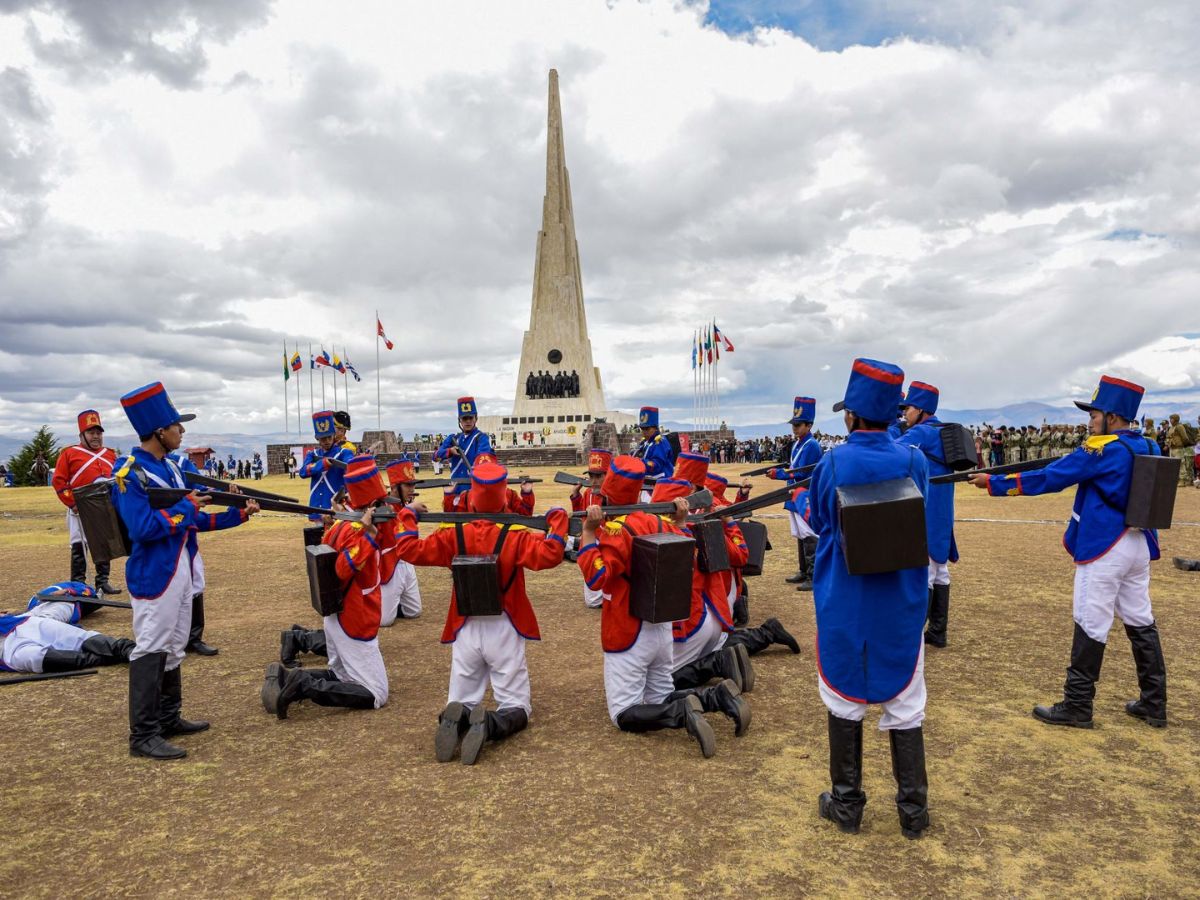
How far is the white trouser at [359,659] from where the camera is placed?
18.0ft

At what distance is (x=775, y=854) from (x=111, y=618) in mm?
8436

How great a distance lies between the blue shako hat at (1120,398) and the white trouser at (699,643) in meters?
3.00

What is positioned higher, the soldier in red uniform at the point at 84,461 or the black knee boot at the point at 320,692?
the soldier in red uniform at the point at 84,461

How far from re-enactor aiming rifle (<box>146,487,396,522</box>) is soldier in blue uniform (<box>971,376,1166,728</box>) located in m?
4.11

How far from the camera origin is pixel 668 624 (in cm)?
507

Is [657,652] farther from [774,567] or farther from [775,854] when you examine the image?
[774,567]

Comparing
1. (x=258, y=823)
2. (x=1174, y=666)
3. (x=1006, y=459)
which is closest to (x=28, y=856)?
(x=258, y=823)

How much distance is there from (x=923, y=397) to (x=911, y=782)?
4262mm

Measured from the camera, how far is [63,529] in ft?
59.4

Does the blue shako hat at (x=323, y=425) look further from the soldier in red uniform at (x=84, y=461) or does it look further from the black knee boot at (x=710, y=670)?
the black knee boot at (x=710, y=670)

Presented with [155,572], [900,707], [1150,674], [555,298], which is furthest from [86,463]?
[555,298]

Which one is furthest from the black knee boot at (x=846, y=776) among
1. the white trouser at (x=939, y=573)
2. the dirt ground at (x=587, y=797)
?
the white trouser at (x=939, y=573)

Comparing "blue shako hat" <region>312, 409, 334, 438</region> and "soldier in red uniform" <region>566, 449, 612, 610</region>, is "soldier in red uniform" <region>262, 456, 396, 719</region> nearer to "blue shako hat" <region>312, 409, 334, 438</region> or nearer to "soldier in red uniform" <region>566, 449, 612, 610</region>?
"soldier in red uniform" <region>566, 449, 612, 610</region>

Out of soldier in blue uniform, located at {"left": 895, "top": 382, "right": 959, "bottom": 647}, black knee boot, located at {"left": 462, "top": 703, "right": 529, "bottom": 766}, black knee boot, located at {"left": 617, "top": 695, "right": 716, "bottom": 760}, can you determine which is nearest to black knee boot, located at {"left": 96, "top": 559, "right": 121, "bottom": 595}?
black knee boot, located at {"left": 462, "top": 703, "right": 529, "bottom": 766}
